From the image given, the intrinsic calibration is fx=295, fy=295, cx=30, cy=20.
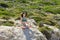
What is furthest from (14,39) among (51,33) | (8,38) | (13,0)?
(13,0)

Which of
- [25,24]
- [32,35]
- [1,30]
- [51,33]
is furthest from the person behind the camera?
[51,33]

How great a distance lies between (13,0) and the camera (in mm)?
101438

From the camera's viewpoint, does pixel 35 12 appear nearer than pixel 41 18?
No

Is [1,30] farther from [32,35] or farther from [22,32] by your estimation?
[32,35]

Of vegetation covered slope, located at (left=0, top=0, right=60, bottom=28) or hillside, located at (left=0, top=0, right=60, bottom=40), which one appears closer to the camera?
hillside, located at (left=0, top=0, right=60, bottom=40)

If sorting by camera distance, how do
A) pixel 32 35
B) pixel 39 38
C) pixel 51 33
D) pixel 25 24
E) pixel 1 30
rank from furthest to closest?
pixel 51 33 → pixel 39 38 → pixel 32 35 → pixel 1 30 → pixel 25 24

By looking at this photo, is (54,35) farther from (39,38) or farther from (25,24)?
(25,24)

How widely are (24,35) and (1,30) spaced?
196cm

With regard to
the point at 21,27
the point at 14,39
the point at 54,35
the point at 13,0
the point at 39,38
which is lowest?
the point at 13,0

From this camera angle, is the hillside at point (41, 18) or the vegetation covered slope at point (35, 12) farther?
the vegetation covered slope at point (35, 12)

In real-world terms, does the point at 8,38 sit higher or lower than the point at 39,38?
higher

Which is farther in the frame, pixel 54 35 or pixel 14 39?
pixel 54 35

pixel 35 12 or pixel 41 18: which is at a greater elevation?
pixel 41 18

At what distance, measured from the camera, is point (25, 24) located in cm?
2256
